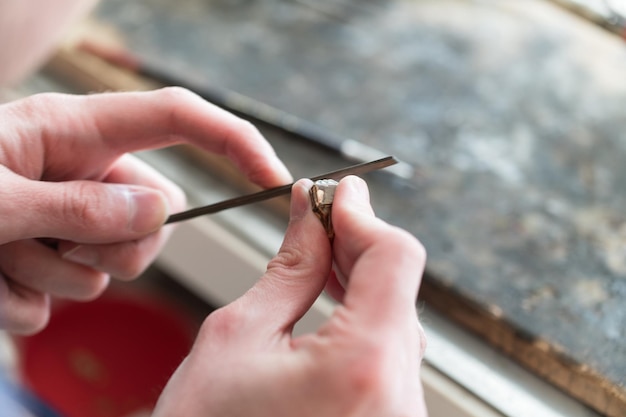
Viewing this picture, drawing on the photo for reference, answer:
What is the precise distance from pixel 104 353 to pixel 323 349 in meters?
0.68

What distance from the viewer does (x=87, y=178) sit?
1.55ft

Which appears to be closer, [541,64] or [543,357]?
[543,357]

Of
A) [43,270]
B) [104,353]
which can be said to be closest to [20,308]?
[43,270]

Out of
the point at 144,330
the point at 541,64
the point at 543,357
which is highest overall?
the point at 541,64

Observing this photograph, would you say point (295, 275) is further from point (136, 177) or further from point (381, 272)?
point (136, 177)

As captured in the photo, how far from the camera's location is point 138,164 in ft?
1.63

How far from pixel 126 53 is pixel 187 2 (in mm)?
144

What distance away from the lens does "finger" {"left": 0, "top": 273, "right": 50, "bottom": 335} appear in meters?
0.47

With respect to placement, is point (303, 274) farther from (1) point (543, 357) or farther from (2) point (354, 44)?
(2) point (354, 44)

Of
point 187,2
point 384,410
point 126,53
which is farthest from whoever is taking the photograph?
point 187,2

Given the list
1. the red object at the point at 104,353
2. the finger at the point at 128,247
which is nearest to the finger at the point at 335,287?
the finger at the point at 128,247

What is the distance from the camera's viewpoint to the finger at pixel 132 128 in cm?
43

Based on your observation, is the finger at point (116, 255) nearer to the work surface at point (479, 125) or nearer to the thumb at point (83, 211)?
the thumb at point (83, 211)

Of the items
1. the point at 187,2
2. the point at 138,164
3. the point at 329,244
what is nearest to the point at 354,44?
the point at 187,2
